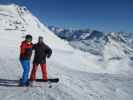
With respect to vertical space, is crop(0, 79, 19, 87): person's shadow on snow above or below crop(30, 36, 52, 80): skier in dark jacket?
below

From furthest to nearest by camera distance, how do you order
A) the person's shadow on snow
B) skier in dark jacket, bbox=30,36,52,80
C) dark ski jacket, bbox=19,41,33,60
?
the person's shadow on snow < skier in dark jacket, bbox=30,36,52,80 < dark ski jacket, bbox=19,41,33,60

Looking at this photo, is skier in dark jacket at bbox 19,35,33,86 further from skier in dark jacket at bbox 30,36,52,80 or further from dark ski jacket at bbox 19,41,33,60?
skier in dark jacket at bbox 30,36,52,80

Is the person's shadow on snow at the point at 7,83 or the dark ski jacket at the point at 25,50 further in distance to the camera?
the person's shadow on snow at the point at 7,83

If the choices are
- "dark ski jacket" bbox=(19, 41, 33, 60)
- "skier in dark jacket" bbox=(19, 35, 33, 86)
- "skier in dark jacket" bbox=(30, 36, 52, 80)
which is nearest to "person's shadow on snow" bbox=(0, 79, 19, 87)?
"skier in dark jacket" bbox=(19, 35, 33, 86)

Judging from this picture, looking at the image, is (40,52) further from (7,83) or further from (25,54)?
(7,83)

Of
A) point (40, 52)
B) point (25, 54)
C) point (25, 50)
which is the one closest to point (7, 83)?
point (25, 54)

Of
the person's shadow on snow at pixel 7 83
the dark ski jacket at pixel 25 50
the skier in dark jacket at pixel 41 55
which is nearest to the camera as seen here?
the dark ski jacket at pixel 25 50

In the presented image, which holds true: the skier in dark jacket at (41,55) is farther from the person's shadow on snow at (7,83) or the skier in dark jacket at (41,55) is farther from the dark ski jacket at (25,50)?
the person's shadow on snow at (7,83)

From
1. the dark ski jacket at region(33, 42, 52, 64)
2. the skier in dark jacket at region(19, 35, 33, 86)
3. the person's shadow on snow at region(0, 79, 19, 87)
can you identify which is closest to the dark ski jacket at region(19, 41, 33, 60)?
the skier in dark jacket at region(19, 35, 33, 86)

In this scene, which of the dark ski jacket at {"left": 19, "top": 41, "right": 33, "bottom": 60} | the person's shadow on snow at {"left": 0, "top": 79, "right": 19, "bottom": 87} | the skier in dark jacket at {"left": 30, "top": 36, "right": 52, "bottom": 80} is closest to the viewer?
the dark ski jacket at {"left": 19, "top": 41, "right": 33, "bottom": 60}

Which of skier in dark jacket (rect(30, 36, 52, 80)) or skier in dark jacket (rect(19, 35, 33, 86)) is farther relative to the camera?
skier in dark jacket (rect(30, 36, 52, 80))

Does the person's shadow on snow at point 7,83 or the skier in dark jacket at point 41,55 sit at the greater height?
the skier in dark jacket at point 41,55

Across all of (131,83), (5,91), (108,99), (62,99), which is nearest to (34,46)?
(5,91)

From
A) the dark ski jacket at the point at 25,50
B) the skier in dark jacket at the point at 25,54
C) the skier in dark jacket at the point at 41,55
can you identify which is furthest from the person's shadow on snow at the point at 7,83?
the dark ski jacket at the point at 25,50
